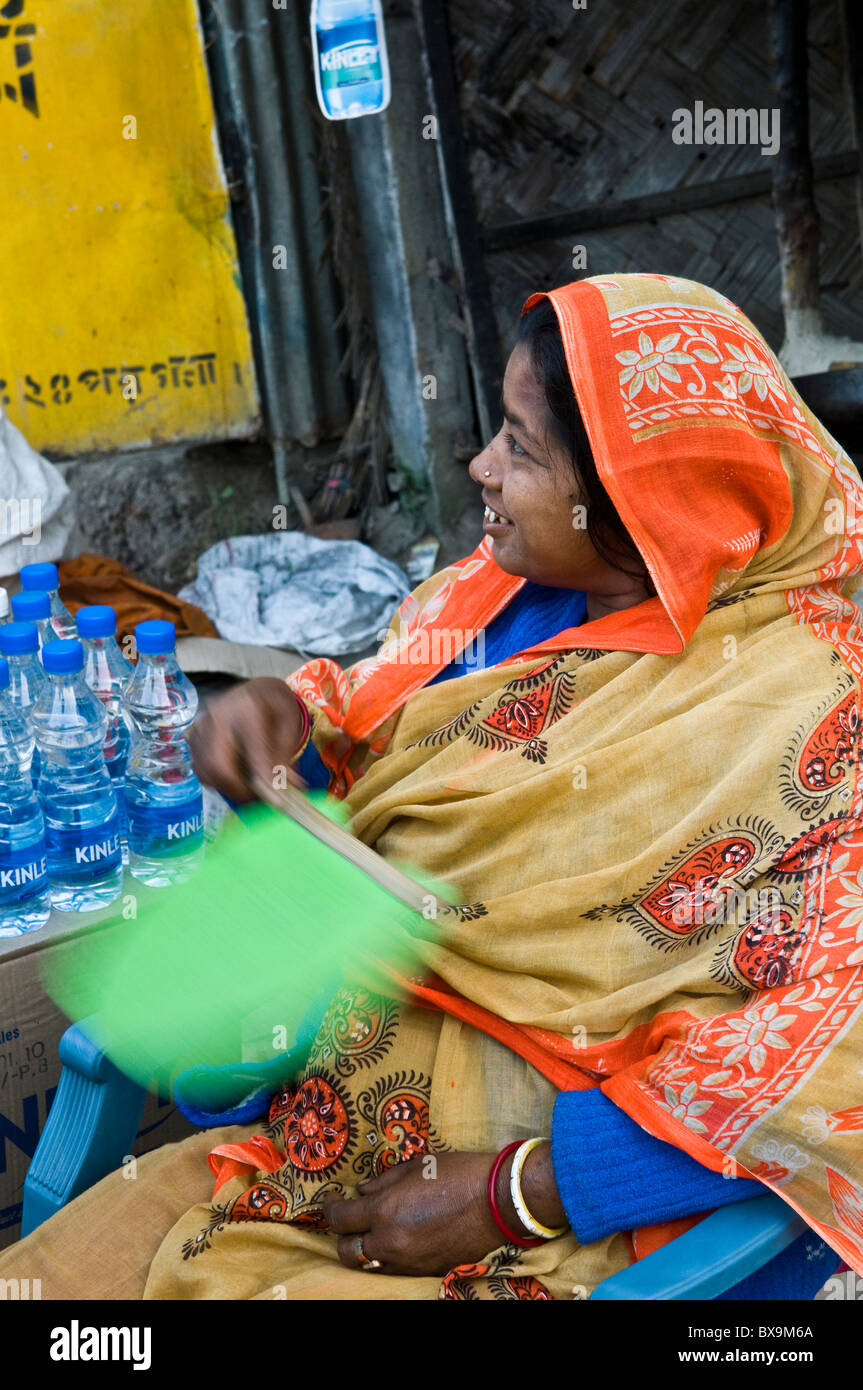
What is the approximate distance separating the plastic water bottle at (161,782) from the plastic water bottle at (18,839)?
0.49 feet

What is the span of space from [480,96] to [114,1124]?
3.39 meters

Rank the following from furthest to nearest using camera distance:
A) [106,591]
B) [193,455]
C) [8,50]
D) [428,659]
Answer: [193,455] < [8,50] < [106,591] < [428,659]

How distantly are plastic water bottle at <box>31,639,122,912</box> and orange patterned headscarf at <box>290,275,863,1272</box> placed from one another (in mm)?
437

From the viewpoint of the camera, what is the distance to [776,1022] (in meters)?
1.27

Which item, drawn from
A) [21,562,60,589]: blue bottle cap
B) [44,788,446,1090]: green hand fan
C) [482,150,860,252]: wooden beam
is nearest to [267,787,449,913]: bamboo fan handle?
[44,788,446,1090]: green hand fan

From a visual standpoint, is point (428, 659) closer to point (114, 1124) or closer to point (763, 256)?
point (114, 1124)

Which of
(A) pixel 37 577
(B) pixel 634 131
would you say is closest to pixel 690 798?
(A) pixel 37 577

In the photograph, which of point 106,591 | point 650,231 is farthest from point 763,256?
point 106,591

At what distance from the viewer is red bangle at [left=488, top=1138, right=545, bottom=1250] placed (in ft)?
4.48

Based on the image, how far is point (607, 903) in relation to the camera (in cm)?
140

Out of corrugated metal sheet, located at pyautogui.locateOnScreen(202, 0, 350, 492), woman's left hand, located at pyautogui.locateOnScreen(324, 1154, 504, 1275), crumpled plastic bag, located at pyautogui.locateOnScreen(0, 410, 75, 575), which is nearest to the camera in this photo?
woman's left hand, located at pyautogui.locateOnScreen(324, 1154, 504, 1275)

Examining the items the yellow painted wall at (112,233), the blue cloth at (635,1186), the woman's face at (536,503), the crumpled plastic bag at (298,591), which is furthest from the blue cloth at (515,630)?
the yellow painted wall at (112,233)

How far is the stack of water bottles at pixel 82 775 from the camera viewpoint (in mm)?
1689

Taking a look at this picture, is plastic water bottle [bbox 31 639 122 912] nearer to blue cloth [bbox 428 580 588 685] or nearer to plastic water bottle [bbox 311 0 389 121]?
blue cloth [bbox 428 580 588 685]
